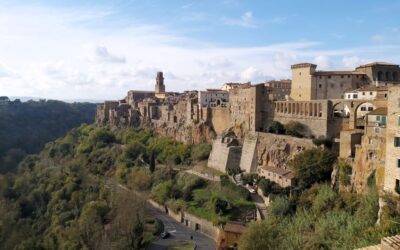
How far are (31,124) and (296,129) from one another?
77.9m

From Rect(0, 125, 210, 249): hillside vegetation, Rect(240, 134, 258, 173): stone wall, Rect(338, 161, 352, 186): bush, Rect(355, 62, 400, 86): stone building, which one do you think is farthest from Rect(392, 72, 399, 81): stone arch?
Rect(0, 125, 210, 249): hillside vegetation

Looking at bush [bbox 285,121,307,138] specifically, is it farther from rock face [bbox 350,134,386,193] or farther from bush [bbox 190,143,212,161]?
bush [bbox 190,143,212,161]

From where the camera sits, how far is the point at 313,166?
30625mm

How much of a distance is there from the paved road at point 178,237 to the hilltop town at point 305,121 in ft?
25.7

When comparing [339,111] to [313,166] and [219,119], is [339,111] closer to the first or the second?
[313,166]

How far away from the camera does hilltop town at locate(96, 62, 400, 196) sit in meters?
25.1

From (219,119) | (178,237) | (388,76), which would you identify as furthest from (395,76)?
(178,237)

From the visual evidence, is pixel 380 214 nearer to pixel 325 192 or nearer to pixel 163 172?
pixel 325 192

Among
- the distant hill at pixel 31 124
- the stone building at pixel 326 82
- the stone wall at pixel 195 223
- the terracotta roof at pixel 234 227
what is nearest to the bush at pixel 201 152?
the stone wall at pixel 195 223

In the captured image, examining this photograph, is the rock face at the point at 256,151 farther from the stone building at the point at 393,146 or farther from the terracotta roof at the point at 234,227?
the stone building at the point at 393,146

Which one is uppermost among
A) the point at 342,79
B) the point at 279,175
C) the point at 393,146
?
the point at 342,79

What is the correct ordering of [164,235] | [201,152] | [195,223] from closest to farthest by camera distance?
[164,235], [195,223], [201,152]

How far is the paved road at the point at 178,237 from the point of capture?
32594 millimetres

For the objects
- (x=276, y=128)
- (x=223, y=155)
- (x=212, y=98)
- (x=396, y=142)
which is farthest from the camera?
(x=212, y=98)
